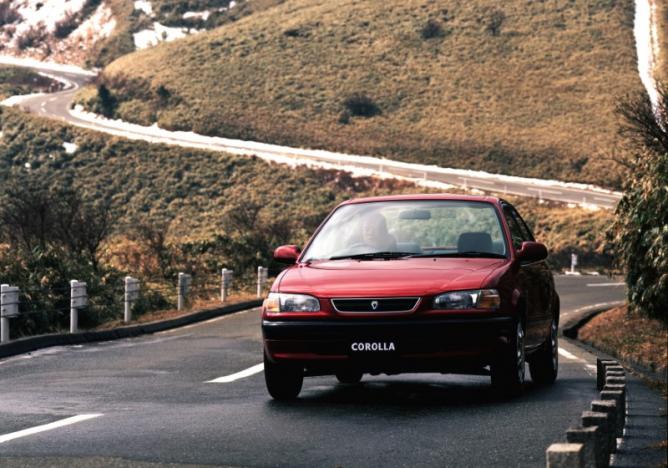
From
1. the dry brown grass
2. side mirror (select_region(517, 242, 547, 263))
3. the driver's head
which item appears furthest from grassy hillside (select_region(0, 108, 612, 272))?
side mirror (select_region(517, 242, 547, 263))

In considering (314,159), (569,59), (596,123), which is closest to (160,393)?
(314,159)

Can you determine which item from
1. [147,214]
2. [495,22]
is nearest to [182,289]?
[147,214]

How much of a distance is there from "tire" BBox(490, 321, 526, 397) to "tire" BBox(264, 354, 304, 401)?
1.59m

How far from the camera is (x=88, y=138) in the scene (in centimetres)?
9044

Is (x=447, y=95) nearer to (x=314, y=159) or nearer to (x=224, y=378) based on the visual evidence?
(x=314, y=159)

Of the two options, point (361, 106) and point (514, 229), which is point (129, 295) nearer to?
point (514, 229)

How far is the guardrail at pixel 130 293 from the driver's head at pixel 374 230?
750 centimetres

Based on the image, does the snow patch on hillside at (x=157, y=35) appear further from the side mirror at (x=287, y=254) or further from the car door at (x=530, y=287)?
the side mirror at (x=287, y=254)

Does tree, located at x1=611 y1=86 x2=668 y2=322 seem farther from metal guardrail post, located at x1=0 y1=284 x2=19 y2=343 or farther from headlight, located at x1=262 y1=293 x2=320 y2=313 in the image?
metal guardrail post, located at x1=0 y1=284 x2=19 y2=343

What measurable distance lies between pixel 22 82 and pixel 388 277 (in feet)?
399

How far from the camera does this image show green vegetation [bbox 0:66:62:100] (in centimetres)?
12428

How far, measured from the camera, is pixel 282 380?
11336mm

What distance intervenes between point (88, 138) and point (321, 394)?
80.4m

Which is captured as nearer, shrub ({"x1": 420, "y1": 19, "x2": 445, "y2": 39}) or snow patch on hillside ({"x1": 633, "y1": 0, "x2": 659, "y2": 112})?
snow patch on hillside ({"x1": 633, "y1": 0, "x2": 659, "y2": 112})
